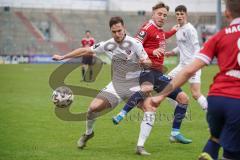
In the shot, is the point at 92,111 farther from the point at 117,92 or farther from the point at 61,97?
the point at 61,97

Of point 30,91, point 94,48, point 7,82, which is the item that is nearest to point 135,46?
point 94,48

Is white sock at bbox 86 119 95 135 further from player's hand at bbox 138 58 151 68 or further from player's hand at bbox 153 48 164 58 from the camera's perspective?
player's hand at bbox 153 48 164 58

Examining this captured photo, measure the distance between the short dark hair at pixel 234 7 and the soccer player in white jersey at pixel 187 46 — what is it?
21.1ft

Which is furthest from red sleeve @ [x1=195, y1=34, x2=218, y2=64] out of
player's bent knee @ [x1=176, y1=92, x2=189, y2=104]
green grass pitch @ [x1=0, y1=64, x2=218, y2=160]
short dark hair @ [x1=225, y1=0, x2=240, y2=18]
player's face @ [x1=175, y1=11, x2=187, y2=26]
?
player's face @ [x1=175, y1=11, x2=187, y2=26]

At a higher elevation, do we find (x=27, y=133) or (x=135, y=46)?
(x=135, y=46)

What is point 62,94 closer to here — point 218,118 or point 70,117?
point 70,117

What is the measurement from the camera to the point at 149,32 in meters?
10.4

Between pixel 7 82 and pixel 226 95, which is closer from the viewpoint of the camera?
pixel 226 95

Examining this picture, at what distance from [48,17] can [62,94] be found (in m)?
41.4

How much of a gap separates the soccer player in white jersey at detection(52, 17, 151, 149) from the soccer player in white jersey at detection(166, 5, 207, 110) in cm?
250

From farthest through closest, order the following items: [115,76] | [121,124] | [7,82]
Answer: [7,82] < [121,124] < [115,76]

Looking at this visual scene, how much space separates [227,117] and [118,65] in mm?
4265

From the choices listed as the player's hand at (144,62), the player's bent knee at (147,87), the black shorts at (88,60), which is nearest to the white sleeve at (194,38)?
the player's bent knee at (147,87)

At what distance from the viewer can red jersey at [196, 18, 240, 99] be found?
566 centimetres
